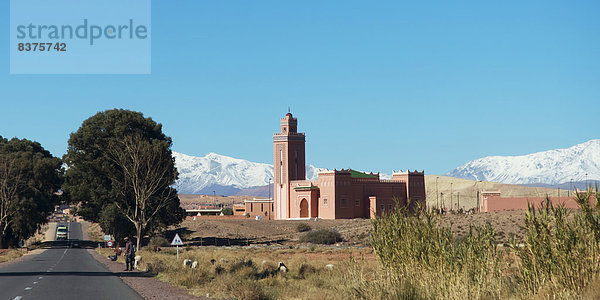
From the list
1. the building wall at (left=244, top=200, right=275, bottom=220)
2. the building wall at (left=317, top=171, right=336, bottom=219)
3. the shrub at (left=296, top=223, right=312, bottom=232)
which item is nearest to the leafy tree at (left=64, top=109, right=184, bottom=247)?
the shrub at (left=296, top=223, right=312, bottom=232)

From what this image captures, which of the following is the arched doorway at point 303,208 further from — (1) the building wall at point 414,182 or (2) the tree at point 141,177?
(2) the tree at point 141,177

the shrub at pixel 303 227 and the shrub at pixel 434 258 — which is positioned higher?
the shrub at pixel 434 258

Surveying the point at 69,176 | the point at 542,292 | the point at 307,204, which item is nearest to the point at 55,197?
the point at 69,176

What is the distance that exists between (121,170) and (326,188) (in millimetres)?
41436

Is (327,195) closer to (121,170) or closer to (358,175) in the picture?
(358,175)

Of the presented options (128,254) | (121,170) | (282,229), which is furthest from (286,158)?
(128,254)

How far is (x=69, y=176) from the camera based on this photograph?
65.8 meters

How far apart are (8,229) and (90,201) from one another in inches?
527

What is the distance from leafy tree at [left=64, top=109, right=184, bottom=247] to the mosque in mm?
35757

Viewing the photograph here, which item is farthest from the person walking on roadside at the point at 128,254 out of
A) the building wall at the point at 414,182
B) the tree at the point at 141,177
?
the building wall at the point at 414,182

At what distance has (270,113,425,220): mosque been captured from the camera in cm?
9819

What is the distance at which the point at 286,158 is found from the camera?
10875cm

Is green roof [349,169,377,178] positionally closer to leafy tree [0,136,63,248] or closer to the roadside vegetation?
leafy tree [0,136,63,248]

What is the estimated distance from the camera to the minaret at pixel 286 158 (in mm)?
107406
